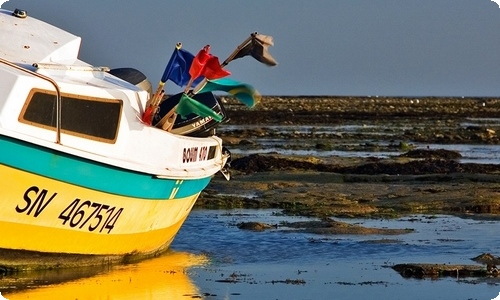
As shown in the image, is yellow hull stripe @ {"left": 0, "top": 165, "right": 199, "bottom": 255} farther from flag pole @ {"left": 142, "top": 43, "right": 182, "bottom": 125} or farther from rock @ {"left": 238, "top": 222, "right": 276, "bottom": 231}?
rock @ {"left": 238, "top": 222, "right": 276, "bottom": 231}

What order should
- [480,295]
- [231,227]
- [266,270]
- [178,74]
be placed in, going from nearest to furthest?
1. [480,295]
2. [266,270]
3. [178,74]
4. [231,227]

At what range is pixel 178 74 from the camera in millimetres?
15219

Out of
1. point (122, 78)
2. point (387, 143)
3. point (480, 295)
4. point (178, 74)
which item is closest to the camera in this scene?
point (480, 295)

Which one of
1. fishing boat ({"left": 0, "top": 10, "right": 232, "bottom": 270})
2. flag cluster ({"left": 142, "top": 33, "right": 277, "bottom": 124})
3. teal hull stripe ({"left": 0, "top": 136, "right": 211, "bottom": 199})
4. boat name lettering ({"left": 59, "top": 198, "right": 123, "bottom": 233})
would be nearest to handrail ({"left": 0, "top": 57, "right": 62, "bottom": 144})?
fishing boat ({"left": 0, "top": 10, "right": 232, "bottom": 270})

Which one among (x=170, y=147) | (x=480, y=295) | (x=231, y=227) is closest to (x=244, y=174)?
(x=231, y=227)

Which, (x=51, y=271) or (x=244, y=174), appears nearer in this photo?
(x=51, y=271)

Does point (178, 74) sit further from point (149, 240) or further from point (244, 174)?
point (244, 174)

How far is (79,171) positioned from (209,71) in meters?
2.64

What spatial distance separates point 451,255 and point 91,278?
16.0ft

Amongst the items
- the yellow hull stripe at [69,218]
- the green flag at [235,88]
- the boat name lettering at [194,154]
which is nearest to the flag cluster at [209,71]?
the green flag at [235,88]

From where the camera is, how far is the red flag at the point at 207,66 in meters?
14.6

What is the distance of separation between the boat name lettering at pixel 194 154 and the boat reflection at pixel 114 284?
1.49 m

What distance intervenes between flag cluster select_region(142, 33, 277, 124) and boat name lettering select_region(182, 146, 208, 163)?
0.54 m

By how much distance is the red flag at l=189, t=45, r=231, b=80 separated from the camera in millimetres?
14625
